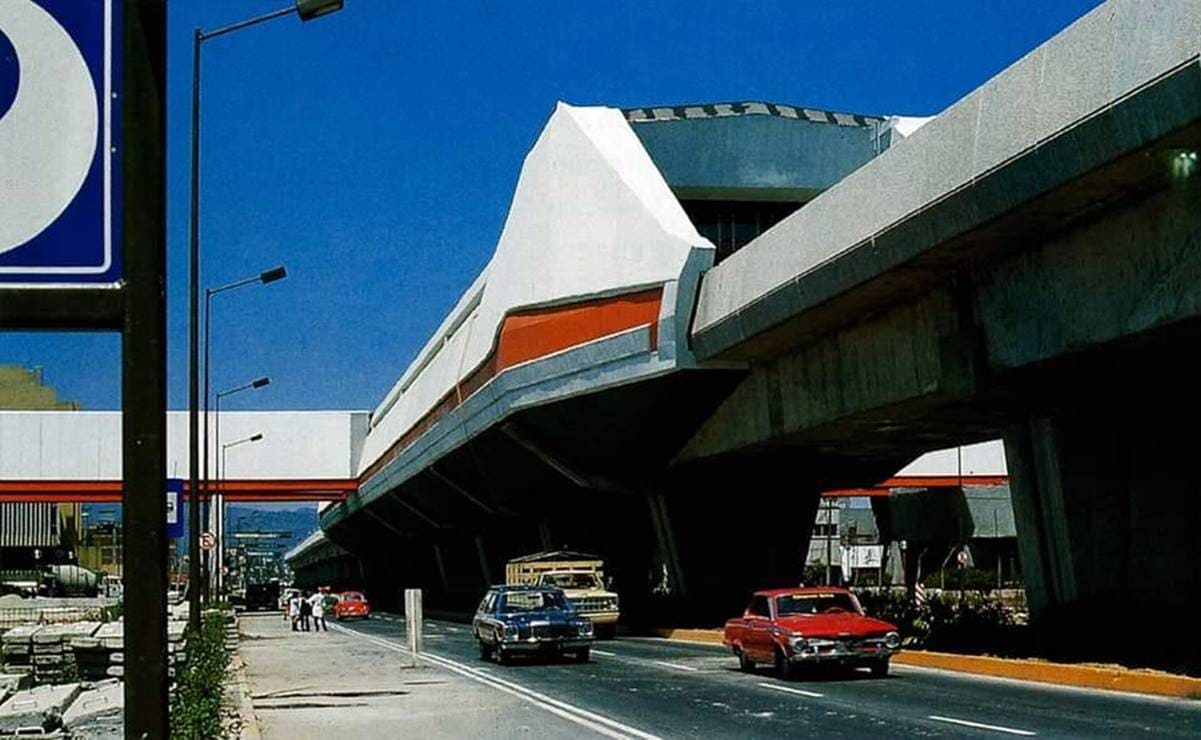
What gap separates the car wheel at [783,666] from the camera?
1129 inches

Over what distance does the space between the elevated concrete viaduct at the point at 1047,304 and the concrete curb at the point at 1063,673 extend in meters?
1.51

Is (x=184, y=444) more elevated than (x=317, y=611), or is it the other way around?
(x=184, y=444)

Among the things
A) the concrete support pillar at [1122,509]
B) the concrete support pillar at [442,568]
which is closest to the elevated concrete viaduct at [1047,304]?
the concrete support pillar at [1122,509]

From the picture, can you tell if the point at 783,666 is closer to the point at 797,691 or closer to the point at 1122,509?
the point at 797,691

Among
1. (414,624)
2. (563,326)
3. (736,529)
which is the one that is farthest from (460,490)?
(414,624)

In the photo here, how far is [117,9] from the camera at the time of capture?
354 cm

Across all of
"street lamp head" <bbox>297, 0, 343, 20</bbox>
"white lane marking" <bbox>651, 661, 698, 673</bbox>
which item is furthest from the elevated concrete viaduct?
"street lamp head" <bbox>297, 0, 343, 20</bbox>

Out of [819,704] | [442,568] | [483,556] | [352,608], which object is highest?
[442,568]

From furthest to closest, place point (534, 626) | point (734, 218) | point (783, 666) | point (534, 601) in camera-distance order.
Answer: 1. point (734, 218)
2. point (534, 601)
3. point (534, 626)
4. point (783, 666)

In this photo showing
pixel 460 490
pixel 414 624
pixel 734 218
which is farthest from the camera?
pixel 460 490

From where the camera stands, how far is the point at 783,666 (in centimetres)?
2884

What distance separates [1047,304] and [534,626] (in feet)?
44.8

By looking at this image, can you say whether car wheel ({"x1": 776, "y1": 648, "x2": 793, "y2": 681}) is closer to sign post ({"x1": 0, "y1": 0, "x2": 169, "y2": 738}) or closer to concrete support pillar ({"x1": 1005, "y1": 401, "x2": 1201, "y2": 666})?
concrete support pillar ({"x1": 1005, "y1": 401, "x2": 1201, "y2": 666})

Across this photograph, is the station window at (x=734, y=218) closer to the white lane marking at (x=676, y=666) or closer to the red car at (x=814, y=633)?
the white lane marking at (x=676, y=666)
